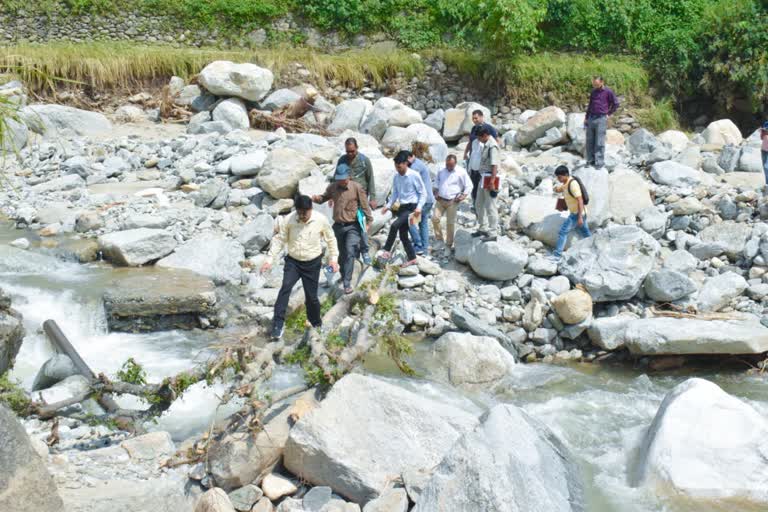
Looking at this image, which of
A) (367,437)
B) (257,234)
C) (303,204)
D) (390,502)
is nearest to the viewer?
(390,502)

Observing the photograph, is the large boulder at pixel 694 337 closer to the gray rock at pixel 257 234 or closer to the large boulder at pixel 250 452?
the large boulder at pixel 250 452

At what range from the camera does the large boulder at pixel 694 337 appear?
340 inches

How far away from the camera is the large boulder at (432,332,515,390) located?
8.45m

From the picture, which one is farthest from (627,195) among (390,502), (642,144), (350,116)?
(390,502)

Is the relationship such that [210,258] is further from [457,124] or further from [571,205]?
[457,124]

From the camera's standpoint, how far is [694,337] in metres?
8.70

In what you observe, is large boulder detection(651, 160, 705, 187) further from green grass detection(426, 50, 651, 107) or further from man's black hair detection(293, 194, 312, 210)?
green grass detection(426, 50, 651, 107)

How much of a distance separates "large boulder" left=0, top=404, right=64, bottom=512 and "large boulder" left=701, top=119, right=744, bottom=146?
14.6 metres

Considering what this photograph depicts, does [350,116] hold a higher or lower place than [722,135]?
lower

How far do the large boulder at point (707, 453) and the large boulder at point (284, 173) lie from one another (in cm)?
719

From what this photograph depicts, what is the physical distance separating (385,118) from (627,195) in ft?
20.4

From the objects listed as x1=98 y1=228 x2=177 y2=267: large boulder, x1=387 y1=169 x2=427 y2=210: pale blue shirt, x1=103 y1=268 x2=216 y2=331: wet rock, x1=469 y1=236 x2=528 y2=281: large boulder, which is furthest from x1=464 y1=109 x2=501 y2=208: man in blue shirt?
x1=98 y1=228 x2=177 y2=267: large boulder

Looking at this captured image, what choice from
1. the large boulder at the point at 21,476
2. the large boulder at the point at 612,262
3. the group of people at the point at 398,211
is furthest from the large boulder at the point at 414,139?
the large boulder at the point at 21,476

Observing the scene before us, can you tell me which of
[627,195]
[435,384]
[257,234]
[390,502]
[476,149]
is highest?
[476,149]
